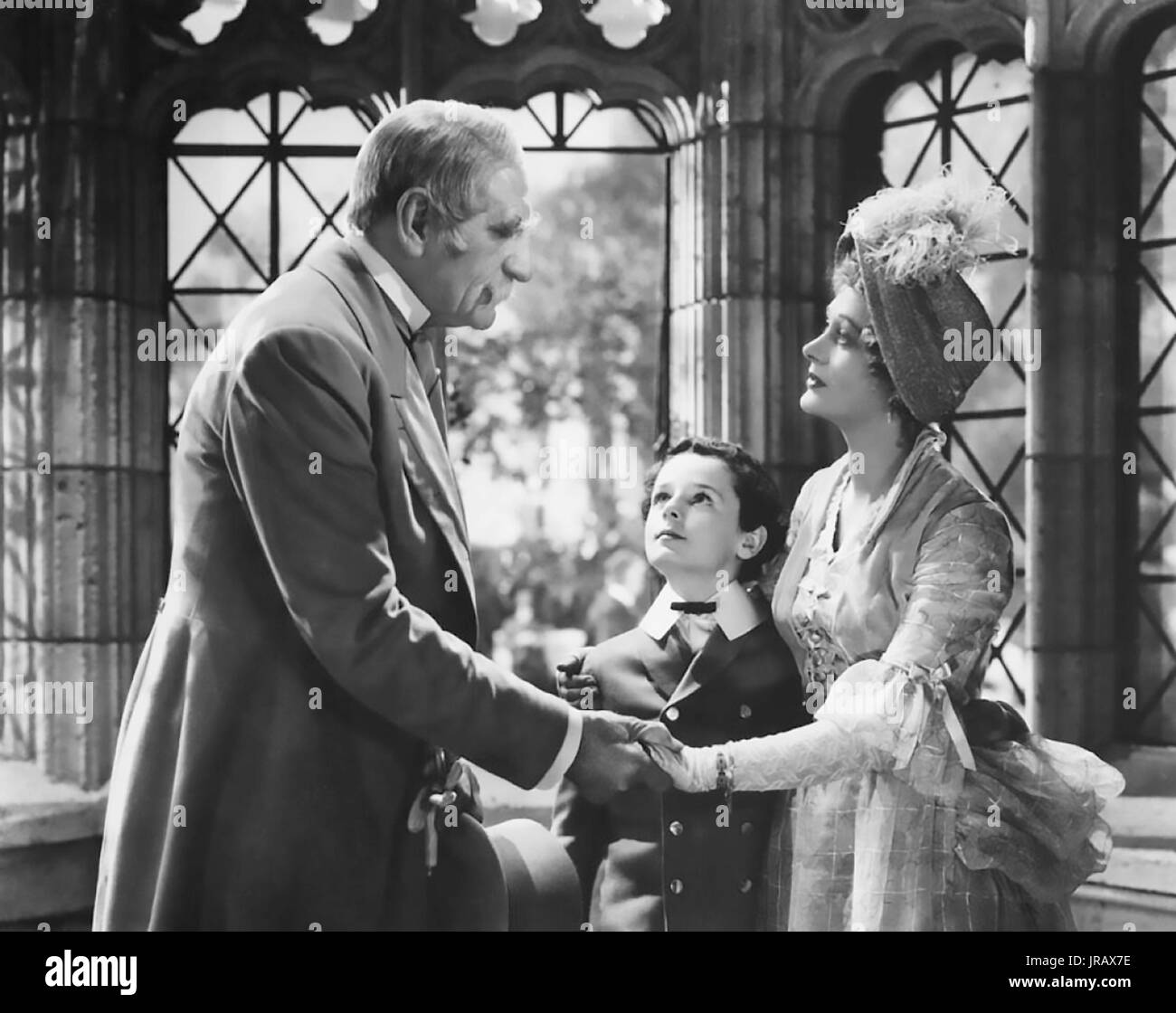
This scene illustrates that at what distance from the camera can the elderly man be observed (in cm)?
173

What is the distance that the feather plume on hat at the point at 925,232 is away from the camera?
2176 mm

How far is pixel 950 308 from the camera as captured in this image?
2.19 meters

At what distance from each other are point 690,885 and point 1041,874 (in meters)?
0.53

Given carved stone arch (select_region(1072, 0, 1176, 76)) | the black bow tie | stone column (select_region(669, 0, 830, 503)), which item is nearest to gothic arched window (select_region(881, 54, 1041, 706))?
carved stone arch (select_region(1072, 0, 1176, 76))

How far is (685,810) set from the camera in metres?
2.28

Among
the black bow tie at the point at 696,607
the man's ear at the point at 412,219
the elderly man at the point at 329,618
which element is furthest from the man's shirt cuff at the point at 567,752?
the man's ear at the point at 412,219

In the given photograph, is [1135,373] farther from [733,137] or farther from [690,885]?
[690,885]

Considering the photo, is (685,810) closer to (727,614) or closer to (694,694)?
(694,694)

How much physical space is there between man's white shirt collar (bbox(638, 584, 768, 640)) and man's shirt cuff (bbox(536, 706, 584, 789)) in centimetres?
49

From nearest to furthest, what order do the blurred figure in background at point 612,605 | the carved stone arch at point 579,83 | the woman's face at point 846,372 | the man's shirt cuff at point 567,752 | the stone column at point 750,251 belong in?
the man's shirt cuff at point 567,752
the woman's face at point 846,372
the stone column at point 750,251
the carved stone arch at point 579,83
the blurred figure in background at point 612,605

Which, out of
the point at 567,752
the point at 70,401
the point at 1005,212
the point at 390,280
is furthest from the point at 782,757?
the point at 70,401

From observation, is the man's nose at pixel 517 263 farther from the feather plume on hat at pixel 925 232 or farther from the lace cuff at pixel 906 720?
the lace cuff at pixel 906 720

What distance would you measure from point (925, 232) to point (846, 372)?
238 millimetres
